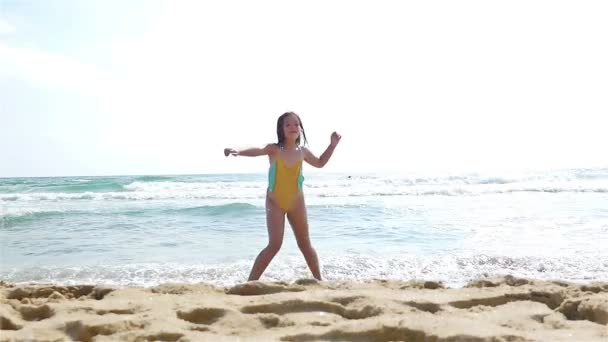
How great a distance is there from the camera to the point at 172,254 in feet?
21.4

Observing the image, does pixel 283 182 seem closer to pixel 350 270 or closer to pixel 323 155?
pixel 323 155

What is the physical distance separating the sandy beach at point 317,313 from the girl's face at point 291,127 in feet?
4.25

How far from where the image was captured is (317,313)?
2963 millimetres

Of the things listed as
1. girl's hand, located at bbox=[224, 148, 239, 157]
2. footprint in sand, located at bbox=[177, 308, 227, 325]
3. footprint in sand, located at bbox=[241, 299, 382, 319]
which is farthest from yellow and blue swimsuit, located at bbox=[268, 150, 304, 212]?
footprint in sand, located at bbox=[177, 308, 227, 325]

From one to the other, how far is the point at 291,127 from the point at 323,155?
1.26ft

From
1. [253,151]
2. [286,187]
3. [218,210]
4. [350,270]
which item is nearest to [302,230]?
[286,187]

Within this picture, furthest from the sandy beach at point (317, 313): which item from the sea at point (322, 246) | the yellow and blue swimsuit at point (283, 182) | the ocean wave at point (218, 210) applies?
the ocean wave at point (218, 210)

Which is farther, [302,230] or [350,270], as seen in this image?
[350,270]

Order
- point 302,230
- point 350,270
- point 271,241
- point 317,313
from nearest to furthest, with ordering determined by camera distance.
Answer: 1. point 317,313
2. point 271,241
3. point 302,230
4. point 350,270

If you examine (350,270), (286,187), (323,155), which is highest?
(323,155)

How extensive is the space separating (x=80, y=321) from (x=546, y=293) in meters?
2.94

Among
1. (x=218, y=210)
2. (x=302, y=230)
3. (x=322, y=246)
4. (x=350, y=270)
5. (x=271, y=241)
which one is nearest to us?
(x=271, y=241)

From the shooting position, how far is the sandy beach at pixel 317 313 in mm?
2551

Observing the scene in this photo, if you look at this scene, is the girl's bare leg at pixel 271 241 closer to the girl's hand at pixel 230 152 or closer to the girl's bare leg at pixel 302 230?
the girl's bare leg at pixel 302 230
